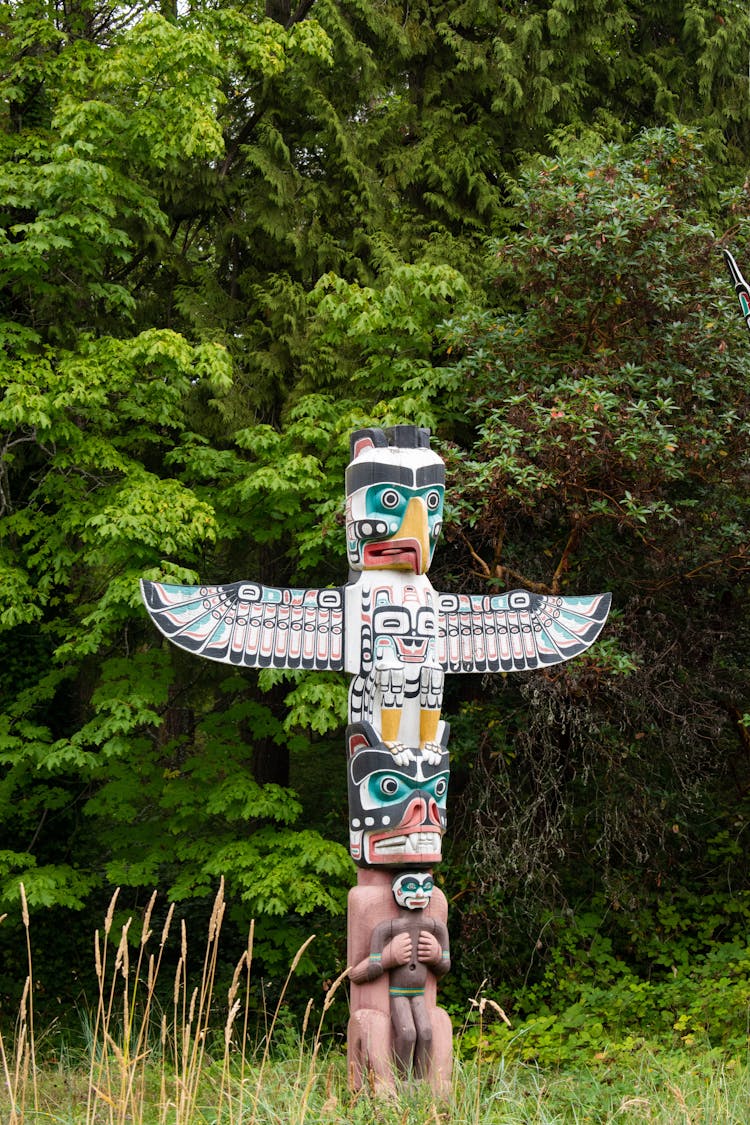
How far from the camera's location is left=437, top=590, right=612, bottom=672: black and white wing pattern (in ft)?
22.1

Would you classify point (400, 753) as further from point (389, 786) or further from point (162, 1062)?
point (162, 1062)

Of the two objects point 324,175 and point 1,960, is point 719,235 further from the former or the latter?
point 1,960

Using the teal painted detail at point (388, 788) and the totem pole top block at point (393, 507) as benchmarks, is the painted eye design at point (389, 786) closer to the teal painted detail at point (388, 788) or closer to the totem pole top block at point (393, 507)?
the teal painted detail at point (388, 788)

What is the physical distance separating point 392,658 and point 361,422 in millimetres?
3420

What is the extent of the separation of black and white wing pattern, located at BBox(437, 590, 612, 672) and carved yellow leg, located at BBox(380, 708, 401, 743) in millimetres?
682

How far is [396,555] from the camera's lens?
21.0 feet

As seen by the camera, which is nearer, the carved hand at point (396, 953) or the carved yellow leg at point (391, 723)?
the carved hand at point (396, 953)

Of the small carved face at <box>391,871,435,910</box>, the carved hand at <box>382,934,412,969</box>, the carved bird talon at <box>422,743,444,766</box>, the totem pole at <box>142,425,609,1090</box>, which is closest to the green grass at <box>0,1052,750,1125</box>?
the totem pole at <box>142,425,609,1090</box>

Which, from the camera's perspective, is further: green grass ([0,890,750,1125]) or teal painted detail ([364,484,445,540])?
teal painted detail ([364,484,445,540])

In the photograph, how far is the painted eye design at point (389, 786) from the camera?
5.99 metres

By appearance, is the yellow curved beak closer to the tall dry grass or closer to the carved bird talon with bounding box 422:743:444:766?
the carved bird talon with bounding box 422:743:444:766

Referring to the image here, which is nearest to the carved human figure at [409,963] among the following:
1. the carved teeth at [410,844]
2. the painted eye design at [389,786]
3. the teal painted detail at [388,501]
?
the carved teeth at [410,844]

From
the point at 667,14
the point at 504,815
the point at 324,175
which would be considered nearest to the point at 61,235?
the point at 324,175

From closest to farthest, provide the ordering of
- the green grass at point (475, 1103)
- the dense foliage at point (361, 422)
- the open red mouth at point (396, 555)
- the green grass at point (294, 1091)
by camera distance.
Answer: the green grass at point (294, 1091), the green grass at point (475, 1103), the open red mouth at point (396, 555), the dense foliage at point (361, 422)
